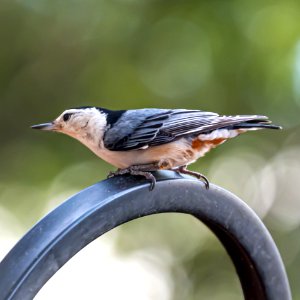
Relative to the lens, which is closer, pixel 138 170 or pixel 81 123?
pixel 138 170

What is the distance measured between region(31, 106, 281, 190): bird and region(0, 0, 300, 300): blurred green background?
854mm

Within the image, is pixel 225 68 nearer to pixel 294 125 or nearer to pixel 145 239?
pixel 294 125

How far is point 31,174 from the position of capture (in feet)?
11.4

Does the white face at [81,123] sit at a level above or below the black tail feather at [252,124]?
below

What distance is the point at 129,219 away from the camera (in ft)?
5.06

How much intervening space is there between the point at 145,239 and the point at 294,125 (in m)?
0.92

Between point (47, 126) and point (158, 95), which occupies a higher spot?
point (47, 126)

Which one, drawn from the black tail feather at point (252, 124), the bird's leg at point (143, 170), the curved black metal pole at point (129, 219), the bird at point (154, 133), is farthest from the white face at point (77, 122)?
the curved black metal pole at point (129, 219)

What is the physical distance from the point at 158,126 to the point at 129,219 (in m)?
0.89

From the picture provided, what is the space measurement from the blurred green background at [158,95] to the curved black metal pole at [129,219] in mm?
1518

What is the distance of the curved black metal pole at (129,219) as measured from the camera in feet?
4.44

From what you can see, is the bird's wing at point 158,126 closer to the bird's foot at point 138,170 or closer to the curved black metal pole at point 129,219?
the bird's foot at point 138,170

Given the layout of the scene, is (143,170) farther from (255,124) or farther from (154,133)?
(255,124)

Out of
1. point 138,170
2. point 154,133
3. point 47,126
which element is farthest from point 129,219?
point 47,126
